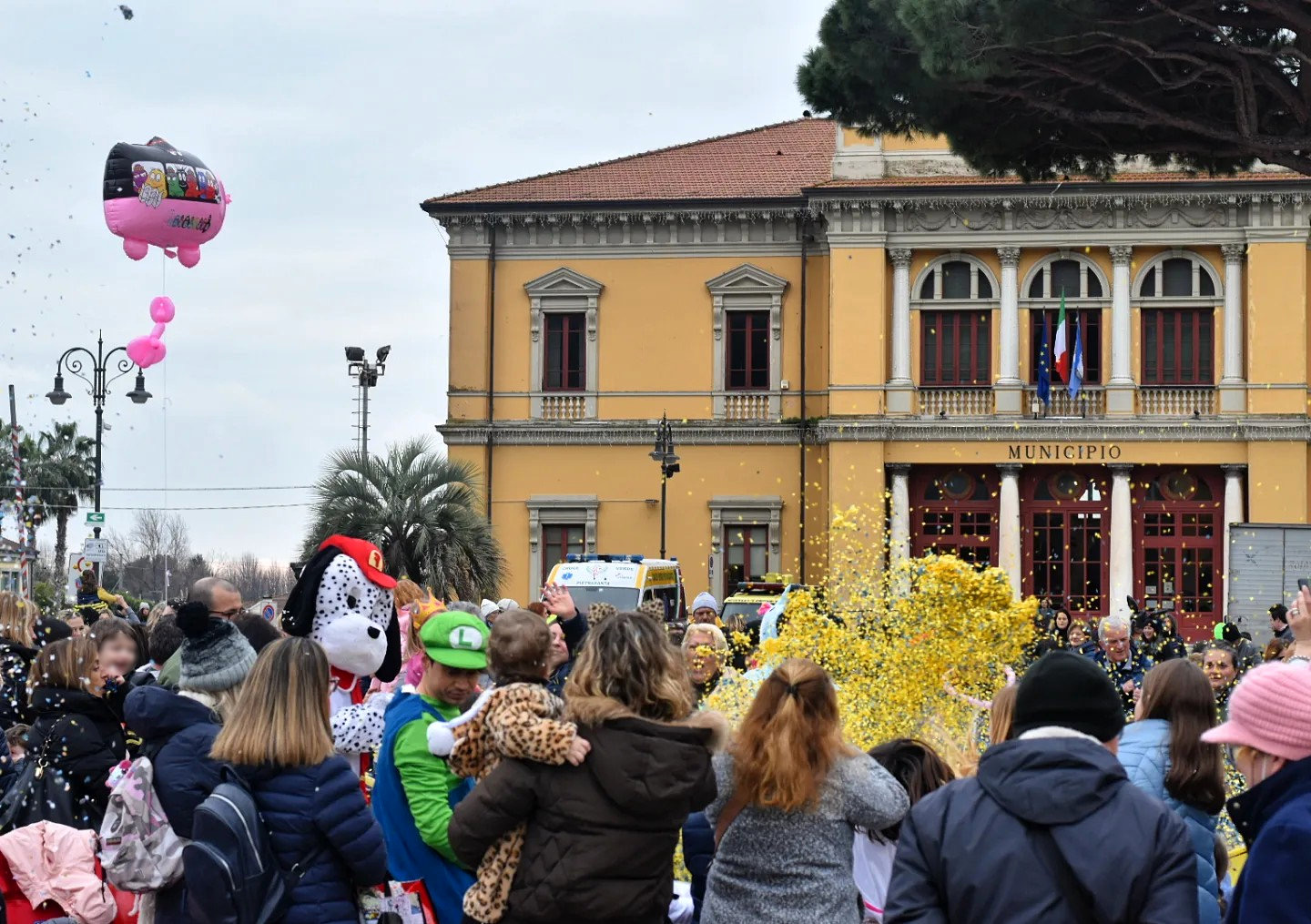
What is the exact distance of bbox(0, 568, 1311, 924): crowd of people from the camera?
379 cm

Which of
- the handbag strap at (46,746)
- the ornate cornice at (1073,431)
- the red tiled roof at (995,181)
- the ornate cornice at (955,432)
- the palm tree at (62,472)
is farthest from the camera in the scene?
the palm tree at (62,472)

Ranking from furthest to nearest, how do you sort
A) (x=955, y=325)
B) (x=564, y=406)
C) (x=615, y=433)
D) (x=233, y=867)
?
1. (x=564, y=406)
2. (x=615, y=433)
3. (x=955, y=325)
4. (x=233, y=867)

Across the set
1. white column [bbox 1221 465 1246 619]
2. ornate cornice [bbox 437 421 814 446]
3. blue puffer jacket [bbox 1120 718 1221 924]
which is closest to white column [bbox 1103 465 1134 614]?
white column [bbox 1221 465 1246 619]

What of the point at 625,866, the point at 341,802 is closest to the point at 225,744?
the point at 341,802

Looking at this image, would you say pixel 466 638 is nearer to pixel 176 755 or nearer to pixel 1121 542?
pixel 176 755

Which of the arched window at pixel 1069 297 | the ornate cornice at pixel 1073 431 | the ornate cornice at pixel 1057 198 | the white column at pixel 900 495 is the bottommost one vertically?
the white column at pixel 900 495

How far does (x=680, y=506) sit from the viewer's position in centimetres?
3988

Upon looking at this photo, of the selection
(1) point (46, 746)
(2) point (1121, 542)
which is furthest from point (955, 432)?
(1) point (46, 746)

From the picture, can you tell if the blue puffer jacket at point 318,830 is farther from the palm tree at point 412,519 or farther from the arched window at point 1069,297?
the arched window at point 1069,297

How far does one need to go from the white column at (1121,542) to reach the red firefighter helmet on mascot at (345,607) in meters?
32.2

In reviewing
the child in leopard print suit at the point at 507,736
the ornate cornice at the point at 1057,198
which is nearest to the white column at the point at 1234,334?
the ornate cornice at the point at 1057,198

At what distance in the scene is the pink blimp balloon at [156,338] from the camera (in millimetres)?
18469

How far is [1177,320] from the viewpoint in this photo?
3822 cm

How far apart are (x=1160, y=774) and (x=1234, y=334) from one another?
33998 millimetres
